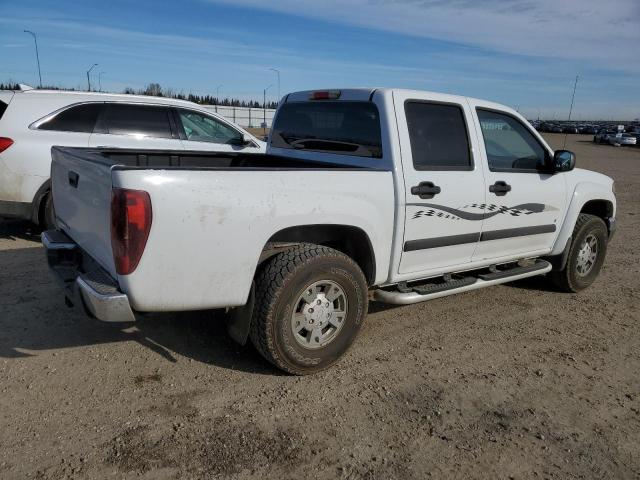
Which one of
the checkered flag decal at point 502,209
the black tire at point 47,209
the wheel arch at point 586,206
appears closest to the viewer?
the checkered flag decal at point 502,209

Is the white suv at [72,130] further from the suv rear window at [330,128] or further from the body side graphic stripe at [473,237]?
the body side graphic stripe at [473,237]

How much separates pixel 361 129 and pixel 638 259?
514 centimetres

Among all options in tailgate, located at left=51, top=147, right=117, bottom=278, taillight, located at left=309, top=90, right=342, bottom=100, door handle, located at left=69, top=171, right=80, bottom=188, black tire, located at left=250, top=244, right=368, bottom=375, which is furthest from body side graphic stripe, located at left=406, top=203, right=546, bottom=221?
door handle, located at left=69, top=171, right=80, bottom=188

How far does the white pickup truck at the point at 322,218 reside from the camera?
2.97 meters

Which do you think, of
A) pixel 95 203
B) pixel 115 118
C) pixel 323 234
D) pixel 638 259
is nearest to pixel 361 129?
pixel 323 234

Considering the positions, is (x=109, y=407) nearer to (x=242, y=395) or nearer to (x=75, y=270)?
(x=242, y=395)

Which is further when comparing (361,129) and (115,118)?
(115,118)

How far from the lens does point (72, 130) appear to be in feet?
22.1

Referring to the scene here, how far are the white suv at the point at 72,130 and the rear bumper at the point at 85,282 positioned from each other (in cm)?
273

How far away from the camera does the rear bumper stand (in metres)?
2.95

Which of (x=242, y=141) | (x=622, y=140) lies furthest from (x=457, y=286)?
(x=622, y=140)

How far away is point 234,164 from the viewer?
5160 millimetres

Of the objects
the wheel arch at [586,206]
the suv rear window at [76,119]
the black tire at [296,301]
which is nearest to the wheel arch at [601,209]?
the wheel arch at [586,206]

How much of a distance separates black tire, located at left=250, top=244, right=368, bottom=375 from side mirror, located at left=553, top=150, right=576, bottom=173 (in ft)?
7.91
